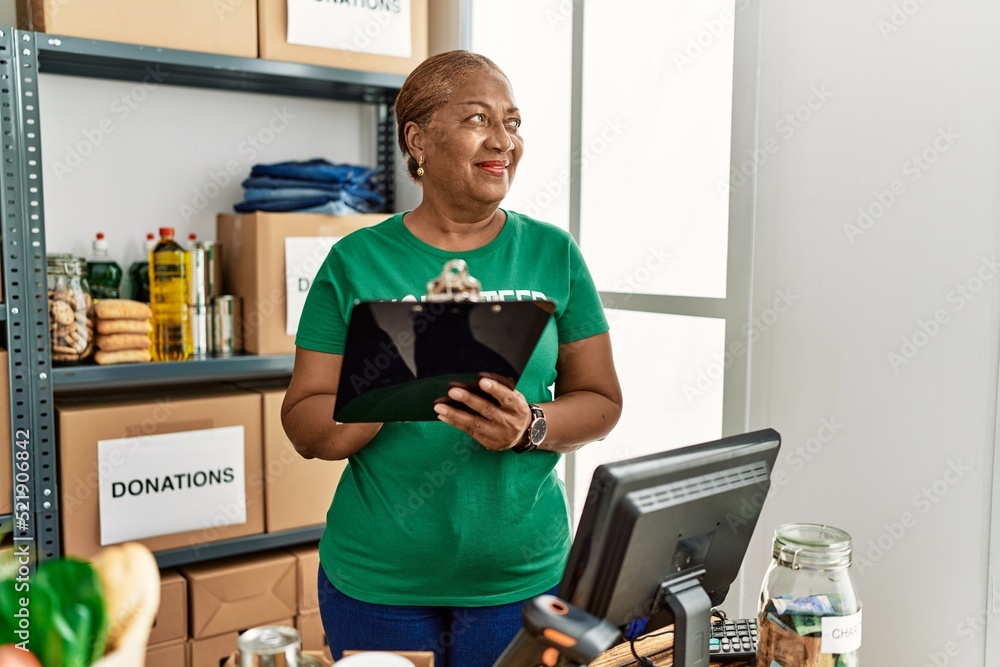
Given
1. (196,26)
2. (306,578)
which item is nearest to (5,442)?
(306,578)

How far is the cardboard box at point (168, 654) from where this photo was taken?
2195 millimetres

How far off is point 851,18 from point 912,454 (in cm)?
74

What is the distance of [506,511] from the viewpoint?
143 cm

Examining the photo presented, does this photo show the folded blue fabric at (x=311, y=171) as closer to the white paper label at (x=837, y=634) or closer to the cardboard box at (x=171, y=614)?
the cardboard box at (x=171, y=614)

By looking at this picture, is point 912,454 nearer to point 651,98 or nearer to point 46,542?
point 651,98

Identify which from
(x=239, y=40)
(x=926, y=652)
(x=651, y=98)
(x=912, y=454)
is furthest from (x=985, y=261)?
(x=239, y=40)

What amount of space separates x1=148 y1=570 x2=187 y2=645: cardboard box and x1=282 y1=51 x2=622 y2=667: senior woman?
0.89 metres

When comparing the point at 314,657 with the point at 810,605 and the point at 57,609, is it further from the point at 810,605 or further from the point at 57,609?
the point at 810,605

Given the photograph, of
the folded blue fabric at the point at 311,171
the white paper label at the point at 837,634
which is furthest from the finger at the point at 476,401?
the folded blue fabric at the point at 311,171

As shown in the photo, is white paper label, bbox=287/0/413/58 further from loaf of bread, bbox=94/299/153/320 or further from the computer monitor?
the computer monitor

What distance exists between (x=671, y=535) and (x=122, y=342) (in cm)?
164

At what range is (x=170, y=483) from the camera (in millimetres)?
2184

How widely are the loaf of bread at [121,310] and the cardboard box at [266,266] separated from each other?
0.89 ft

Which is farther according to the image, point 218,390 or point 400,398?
point 218,390
